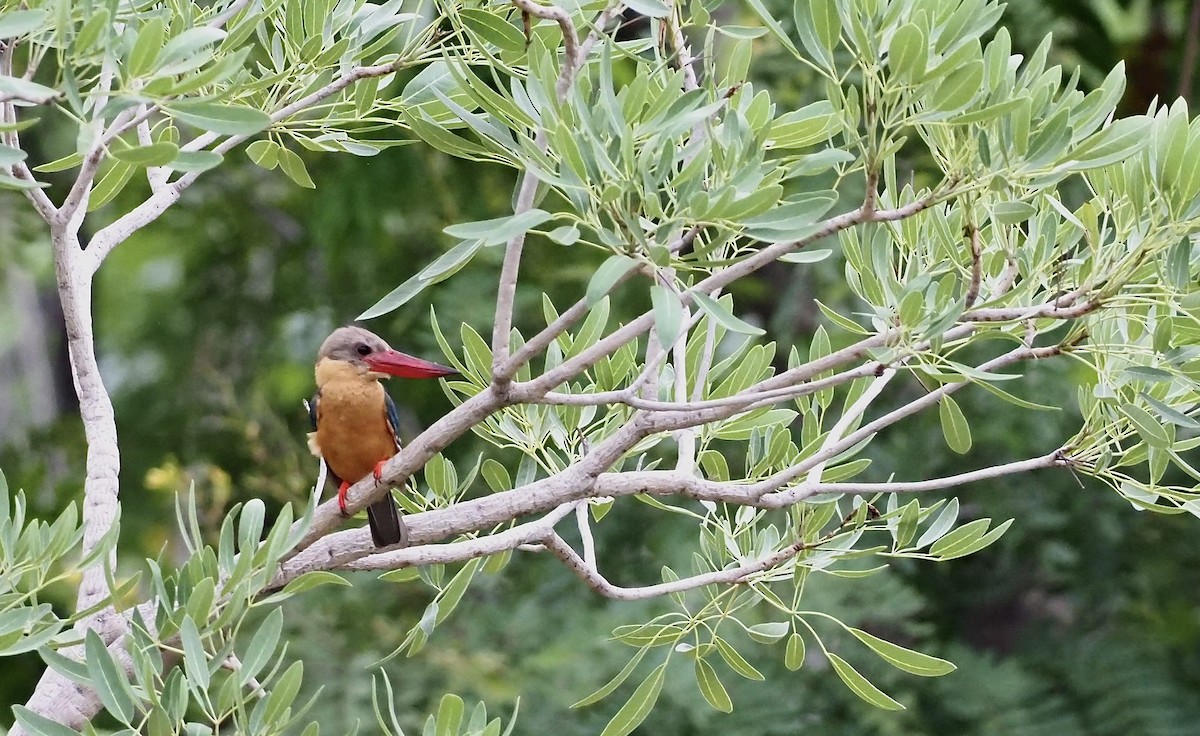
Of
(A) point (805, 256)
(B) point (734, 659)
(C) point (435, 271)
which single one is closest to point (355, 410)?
(B) point (734, 659)

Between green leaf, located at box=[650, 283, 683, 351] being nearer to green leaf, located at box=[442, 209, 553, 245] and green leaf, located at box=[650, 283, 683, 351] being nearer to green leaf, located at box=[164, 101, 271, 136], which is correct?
green leaf, located at box=[442, 209, 553, 245]

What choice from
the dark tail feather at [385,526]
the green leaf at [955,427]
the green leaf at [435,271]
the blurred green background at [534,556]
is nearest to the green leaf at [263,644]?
the dark tail feather at [385,526]

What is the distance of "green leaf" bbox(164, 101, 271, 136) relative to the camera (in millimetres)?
1712

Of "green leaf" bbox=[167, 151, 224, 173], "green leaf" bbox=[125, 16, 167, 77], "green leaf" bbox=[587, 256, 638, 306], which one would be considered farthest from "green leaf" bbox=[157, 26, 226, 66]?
"green leaf" bbox=[587, 256, 638, 306]

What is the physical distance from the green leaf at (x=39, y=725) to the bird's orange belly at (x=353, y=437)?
1571 mm

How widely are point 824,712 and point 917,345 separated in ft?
12.5

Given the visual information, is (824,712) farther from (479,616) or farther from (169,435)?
(169,435)

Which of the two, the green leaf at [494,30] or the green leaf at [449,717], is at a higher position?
the green leaf at [494,30]

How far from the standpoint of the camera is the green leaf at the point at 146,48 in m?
1.67

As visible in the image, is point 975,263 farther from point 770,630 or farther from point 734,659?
point 734,659

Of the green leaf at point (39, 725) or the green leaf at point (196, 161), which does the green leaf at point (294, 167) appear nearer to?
the green leaf at point (196, 161)

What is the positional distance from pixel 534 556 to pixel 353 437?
2.63m

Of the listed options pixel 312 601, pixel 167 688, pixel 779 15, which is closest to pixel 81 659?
pixel 167 688

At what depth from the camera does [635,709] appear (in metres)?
2.42
